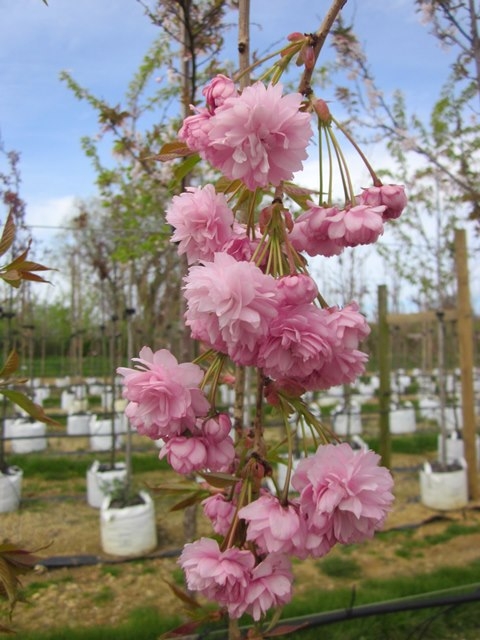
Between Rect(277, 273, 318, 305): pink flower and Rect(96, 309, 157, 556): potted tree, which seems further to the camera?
Rect(96, 309, 157, 556): potted tree

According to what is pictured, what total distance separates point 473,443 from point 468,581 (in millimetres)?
2082

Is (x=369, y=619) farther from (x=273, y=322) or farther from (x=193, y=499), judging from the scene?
(x=273, y=322)

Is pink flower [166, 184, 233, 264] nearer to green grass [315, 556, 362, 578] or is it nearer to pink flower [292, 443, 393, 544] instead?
pink flower [292, 443, 393, 544]

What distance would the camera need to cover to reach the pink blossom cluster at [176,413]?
566 mm

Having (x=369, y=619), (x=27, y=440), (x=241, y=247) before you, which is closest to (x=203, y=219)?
(x=241, y=247)

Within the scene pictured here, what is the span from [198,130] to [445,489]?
5.26m

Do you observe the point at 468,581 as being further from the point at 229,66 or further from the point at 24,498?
the point at 24,498

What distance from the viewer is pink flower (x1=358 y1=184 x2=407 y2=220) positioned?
0.66m

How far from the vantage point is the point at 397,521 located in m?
4.98

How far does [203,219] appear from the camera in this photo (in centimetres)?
63

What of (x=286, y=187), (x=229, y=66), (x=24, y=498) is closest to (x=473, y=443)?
(x=229, y=66)

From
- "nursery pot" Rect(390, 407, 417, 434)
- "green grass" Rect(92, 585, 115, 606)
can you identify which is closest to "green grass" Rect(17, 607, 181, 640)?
"green grass" Rect(92, 585, 115, 606)

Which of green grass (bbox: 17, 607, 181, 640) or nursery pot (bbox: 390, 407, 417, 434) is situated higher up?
nursery pot (bbox: 390, 407, 417, 434)

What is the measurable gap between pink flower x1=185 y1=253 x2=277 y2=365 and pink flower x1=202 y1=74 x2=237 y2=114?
0.59 feet
